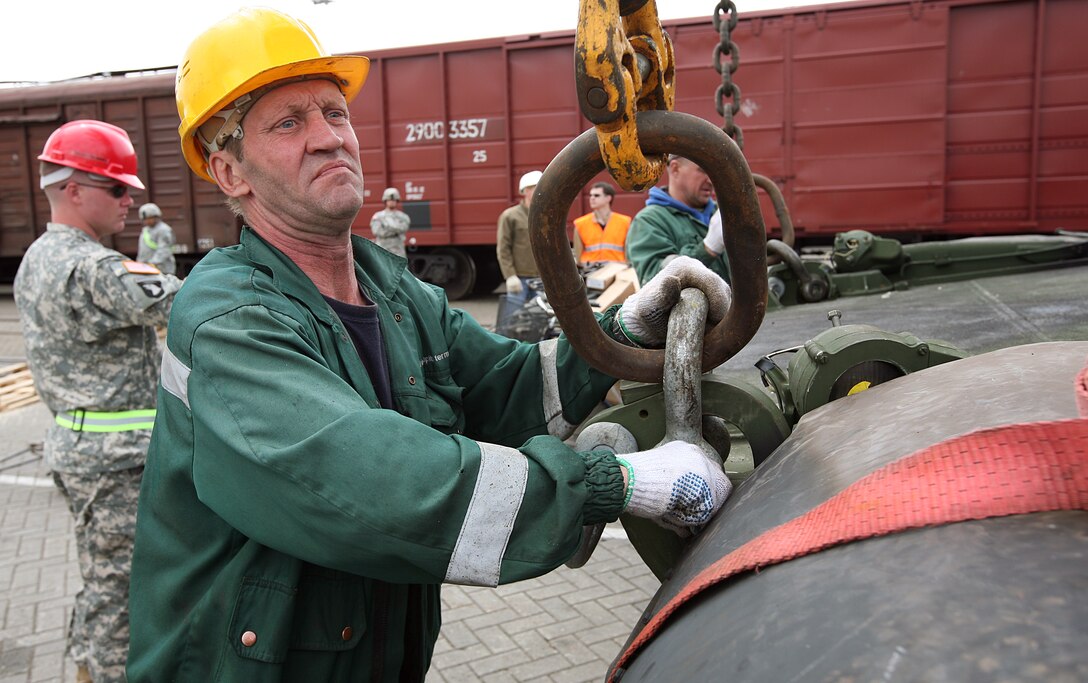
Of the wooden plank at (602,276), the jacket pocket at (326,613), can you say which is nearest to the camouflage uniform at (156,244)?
the wooden plank at (602,276)

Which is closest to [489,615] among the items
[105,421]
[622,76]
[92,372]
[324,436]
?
[105,421]

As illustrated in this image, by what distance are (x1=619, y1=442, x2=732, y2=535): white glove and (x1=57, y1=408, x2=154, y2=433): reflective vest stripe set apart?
2.36m

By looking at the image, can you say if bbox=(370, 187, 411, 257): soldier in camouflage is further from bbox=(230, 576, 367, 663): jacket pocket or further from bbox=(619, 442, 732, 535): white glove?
bbox=(619, 442, 732, 535): white glove

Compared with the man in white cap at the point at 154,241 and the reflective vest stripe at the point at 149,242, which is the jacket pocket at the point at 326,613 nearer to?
the man in white cap at the point at 154,241

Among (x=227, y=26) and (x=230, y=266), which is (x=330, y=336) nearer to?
(x=230, y=266)

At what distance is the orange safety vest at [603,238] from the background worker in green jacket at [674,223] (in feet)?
10.4

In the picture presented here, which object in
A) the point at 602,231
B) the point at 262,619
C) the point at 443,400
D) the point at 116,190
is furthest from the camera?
the point at 602,231

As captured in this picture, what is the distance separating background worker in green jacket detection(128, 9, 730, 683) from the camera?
125cm

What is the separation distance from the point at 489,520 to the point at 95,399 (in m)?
2.44

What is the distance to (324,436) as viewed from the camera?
48.7 inches

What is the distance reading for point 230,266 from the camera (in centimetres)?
156

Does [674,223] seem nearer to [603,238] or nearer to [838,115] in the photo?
[603,238]

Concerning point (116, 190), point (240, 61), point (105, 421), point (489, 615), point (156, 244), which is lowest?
point (489, 615)

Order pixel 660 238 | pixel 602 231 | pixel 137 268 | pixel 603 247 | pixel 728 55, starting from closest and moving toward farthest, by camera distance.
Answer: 1. pixel 728 55
2. pixel 137 268
3. pixel 660 238
4. pixel 603 247
5. pixel 602 231
